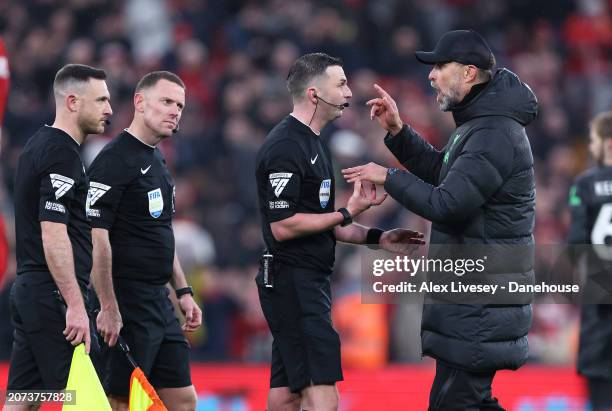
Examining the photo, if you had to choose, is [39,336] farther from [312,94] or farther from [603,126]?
[603,126]

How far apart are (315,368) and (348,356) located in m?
4.46

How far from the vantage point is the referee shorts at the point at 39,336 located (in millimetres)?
6012

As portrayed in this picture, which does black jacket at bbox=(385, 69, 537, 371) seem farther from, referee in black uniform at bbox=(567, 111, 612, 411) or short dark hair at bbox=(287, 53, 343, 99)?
referee in black uniform at bbox=(567, 111, 612, 411)

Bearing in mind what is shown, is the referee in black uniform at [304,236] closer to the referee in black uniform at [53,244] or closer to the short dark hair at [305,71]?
the short dark hair at [305,71]

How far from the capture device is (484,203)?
5832 mm

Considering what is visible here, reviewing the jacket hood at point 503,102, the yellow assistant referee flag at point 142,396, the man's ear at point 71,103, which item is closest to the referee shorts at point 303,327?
the yellow assistant referee flag at point 142,396

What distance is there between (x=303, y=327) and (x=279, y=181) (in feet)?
2.60

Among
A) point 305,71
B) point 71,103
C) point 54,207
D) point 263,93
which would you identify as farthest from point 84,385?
point 263,93

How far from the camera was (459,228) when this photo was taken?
5.89 meters

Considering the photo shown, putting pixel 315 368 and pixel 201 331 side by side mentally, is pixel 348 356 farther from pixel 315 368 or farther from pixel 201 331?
pixel 315 368

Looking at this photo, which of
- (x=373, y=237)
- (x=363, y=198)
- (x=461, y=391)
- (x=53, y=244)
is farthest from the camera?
(x=373, y=237)

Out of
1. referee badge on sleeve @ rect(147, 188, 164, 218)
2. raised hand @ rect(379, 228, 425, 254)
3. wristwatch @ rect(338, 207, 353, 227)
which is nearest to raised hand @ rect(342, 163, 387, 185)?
wristwatch @ rect(338, 207, 353, 227)

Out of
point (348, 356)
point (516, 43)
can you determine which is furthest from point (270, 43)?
point (348, 356)

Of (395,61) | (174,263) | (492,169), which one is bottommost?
(174,263)
